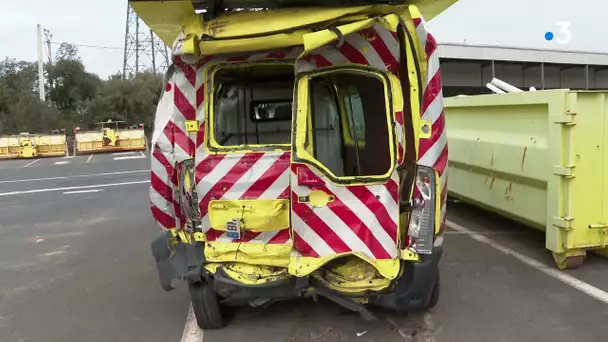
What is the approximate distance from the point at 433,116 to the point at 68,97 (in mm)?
48729

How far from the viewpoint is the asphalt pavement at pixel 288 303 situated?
4145 millimetres

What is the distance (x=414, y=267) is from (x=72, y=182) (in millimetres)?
13291

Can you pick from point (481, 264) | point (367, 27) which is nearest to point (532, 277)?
point (481, 264)

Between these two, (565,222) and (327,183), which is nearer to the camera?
(327,183)

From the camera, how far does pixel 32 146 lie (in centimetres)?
2448

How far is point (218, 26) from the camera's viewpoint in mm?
3701

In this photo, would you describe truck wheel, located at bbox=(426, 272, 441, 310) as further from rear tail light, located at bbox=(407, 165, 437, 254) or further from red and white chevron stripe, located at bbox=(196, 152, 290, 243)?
red and white chevron stripe, located at bbox=(196, 152, 290, 243)

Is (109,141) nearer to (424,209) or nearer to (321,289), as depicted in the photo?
(321,289)

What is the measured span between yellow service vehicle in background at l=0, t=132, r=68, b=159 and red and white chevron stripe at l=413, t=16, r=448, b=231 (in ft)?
80.8

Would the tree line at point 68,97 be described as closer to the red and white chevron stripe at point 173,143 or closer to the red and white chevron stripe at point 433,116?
the red and white chevron stripe at point 173,143

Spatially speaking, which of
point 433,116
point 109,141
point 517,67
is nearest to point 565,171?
point 433,116

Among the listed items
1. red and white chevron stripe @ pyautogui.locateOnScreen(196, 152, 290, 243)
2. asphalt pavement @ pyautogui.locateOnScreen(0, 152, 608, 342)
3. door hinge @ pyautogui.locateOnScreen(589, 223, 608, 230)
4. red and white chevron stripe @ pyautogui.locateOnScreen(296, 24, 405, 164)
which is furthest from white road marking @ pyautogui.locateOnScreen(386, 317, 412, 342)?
door hinge @ pyautogui.locateOnScreen(589, 223, 608, 230)

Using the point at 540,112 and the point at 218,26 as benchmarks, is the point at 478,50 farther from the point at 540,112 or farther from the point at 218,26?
the point at 218,26

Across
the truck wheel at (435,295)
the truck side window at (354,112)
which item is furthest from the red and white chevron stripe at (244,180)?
the truck wheel at (435,295)
